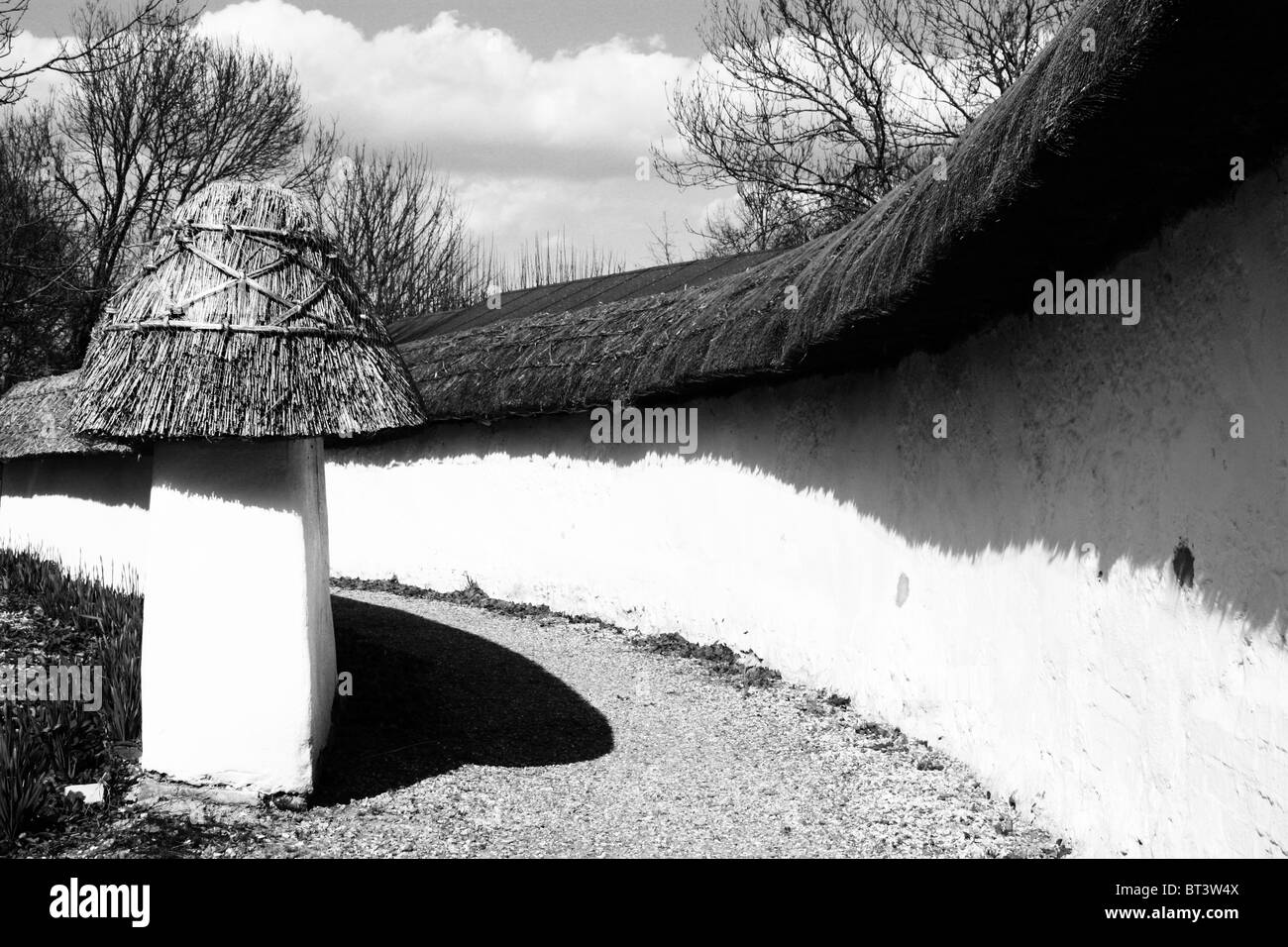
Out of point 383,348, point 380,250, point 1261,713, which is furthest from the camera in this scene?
point 380,250

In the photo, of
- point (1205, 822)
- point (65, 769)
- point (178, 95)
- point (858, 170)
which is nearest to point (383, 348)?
point (65, 769)

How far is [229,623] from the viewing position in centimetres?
529

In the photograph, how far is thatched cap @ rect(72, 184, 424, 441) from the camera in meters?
5.14

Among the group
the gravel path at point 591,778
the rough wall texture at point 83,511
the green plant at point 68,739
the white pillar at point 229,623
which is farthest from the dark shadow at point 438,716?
the rough wall texture at point 83,511

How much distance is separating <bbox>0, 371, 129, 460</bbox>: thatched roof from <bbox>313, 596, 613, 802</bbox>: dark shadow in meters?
5.04

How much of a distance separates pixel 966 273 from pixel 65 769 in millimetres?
4716

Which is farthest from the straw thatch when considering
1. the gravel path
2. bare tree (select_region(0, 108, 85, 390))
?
bare tree (select_region(0, 108, 85, 390))

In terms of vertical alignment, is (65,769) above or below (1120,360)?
below

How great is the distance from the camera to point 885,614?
6.70 meters

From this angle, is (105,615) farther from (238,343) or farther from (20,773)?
(238,343)

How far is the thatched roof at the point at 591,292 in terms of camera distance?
13.1m

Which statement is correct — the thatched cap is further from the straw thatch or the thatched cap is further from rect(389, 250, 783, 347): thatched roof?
rect(389, 250, 783, 347): thatched roof

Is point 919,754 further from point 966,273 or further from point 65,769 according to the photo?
point 65,769
